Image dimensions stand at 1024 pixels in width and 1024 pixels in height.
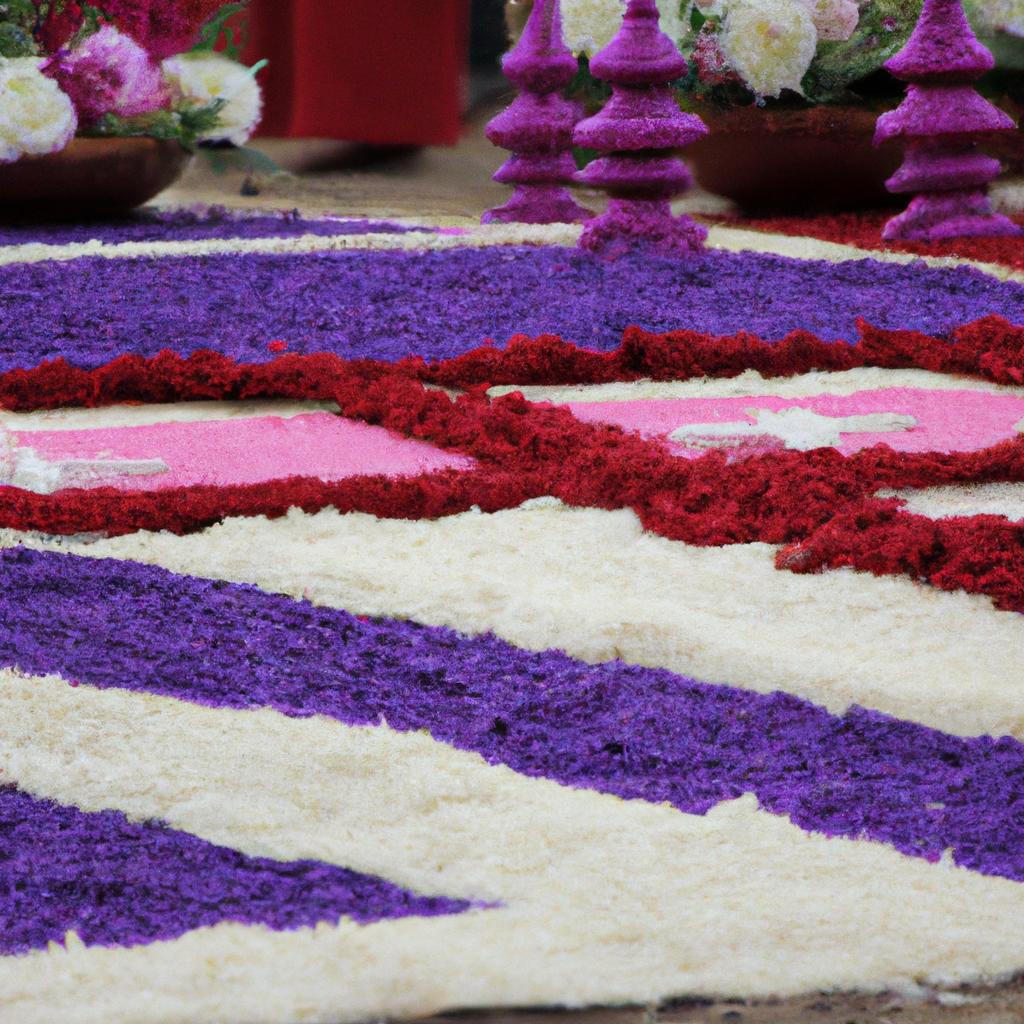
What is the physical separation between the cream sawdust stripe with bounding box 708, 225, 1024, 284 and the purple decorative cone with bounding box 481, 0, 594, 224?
32 cm

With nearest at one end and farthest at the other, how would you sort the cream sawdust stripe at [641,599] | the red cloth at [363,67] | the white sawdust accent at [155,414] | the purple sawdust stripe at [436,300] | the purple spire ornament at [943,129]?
the cream sawdust stripe at [641,599]
the white sawdust accent at [155,414]
the purple sawdust stripe at [436,300]
the purple spire ornament at [943,129]
the red cloth at [363,67]

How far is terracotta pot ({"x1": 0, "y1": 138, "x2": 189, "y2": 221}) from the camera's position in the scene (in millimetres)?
2973

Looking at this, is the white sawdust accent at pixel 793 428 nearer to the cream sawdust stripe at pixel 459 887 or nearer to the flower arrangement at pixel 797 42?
the cream sawdust stripe at pixel 459 887

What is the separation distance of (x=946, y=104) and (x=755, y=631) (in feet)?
5.86

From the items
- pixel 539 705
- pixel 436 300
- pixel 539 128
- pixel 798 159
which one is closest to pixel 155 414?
pixel 436 300

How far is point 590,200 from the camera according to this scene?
364 centimetres

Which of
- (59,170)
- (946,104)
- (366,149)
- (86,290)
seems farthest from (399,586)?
(366,149)

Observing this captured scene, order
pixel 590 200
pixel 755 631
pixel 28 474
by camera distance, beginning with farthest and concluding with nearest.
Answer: pixel 590 200, pixel 28 474, pixel 755 631

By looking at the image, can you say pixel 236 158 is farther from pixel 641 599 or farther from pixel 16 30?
pixel 641 599

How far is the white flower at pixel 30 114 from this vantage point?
2.86 m

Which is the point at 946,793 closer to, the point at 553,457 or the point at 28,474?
the point at 553,457

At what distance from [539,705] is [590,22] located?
2.45 metres

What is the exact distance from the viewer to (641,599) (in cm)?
119

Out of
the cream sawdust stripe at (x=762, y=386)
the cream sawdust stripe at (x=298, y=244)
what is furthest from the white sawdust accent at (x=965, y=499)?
the cream sawdust stripe at (x=298, y=244)
